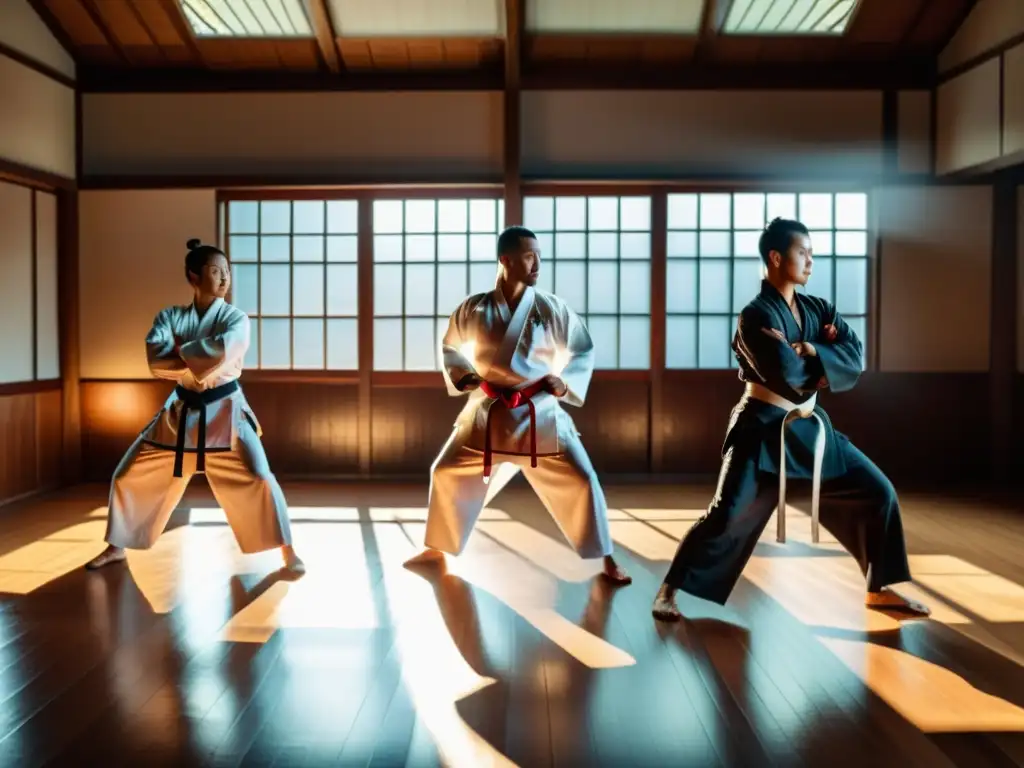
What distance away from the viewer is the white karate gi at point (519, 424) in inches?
136

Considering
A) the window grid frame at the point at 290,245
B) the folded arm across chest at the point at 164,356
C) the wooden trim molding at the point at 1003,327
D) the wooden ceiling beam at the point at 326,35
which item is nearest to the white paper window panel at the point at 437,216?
the window grid frame at the point at 290,245

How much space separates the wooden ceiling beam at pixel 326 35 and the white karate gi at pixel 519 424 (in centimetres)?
280

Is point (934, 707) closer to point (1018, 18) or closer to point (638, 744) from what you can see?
point (638, 744)

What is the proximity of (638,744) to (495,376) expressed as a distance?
170 centimetres

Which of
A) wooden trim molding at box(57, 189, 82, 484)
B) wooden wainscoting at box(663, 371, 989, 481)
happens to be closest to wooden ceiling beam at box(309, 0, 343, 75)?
wooden trim molding at box(57, 189, 82, 484)

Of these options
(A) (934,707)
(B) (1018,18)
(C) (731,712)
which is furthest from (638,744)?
(B) (1018,18)

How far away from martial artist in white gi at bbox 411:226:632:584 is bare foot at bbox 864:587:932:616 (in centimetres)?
86

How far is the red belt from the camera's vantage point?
344 centimetres

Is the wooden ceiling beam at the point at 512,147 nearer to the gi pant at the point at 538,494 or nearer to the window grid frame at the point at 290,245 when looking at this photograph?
the window grid frame at the point at 290,245

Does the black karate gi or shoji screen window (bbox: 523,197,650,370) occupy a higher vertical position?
shoji screen window (bbox: 523,197,650,370)

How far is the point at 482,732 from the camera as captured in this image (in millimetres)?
2117

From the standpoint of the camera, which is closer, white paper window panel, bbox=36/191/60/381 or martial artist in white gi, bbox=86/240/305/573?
martial artist in white gi, bbox=86/240/305/573

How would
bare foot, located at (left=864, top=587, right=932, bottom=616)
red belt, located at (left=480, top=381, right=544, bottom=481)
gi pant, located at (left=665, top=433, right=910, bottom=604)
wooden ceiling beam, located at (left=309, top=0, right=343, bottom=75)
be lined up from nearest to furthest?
gi pant, located at (left=665, top=433, right=910, bottom=604) → bare foot, located at (left=864, top=587, right=932, bottom=616) → red belt, located at (left=480, top=381, right=544, bottom=481) → wooden ceiling beam, located at (left=309, top=0, right=343, bottom=75)

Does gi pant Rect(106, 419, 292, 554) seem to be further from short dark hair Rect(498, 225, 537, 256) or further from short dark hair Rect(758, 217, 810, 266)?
short dark hair Rect(758, 217, 810, 266)
